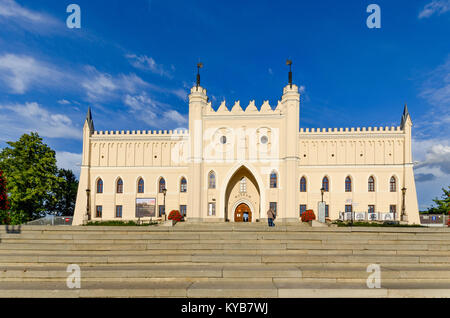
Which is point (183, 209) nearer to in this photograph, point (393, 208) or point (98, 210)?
point (98, 210)

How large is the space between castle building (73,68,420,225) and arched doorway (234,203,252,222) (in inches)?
4.2

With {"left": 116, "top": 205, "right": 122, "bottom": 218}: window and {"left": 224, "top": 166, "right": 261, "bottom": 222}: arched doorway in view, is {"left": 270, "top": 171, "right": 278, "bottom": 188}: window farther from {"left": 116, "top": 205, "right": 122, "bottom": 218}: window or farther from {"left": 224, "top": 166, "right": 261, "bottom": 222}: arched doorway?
{"left": 116, "top": 205, "right": 122, "bottom": 218}: window

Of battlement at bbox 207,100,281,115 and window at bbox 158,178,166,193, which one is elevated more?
battlement at bbox 207,100,281,115

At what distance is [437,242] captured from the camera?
533 inches

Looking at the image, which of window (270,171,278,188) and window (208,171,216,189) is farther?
window (208,171,216,189)

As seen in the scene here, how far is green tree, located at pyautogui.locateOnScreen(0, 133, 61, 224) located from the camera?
30750 mm

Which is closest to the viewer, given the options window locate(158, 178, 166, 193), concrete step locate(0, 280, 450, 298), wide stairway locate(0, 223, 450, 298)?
concrete step locate(0, 280, 450, 298)

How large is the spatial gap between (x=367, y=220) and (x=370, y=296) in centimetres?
2396

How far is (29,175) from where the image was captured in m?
31.8

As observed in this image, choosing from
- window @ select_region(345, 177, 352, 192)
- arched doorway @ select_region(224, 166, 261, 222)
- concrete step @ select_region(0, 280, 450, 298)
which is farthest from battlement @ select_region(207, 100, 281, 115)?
concrete step @ select_region(0, 280, 450, 298)

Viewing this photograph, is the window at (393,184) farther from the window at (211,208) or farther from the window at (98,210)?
the window at (98,210)

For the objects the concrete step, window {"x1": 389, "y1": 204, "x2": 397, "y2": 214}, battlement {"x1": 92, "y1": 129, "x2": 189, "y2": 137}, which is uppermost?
battlement {"x1": 92, "y1": 129, "x2": 189, "y2": 137}

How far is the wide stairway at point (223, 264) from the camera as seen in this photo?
8.51 metres

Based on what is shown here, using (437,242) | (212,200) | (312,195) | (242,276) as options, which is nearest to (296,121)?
(312,195)
